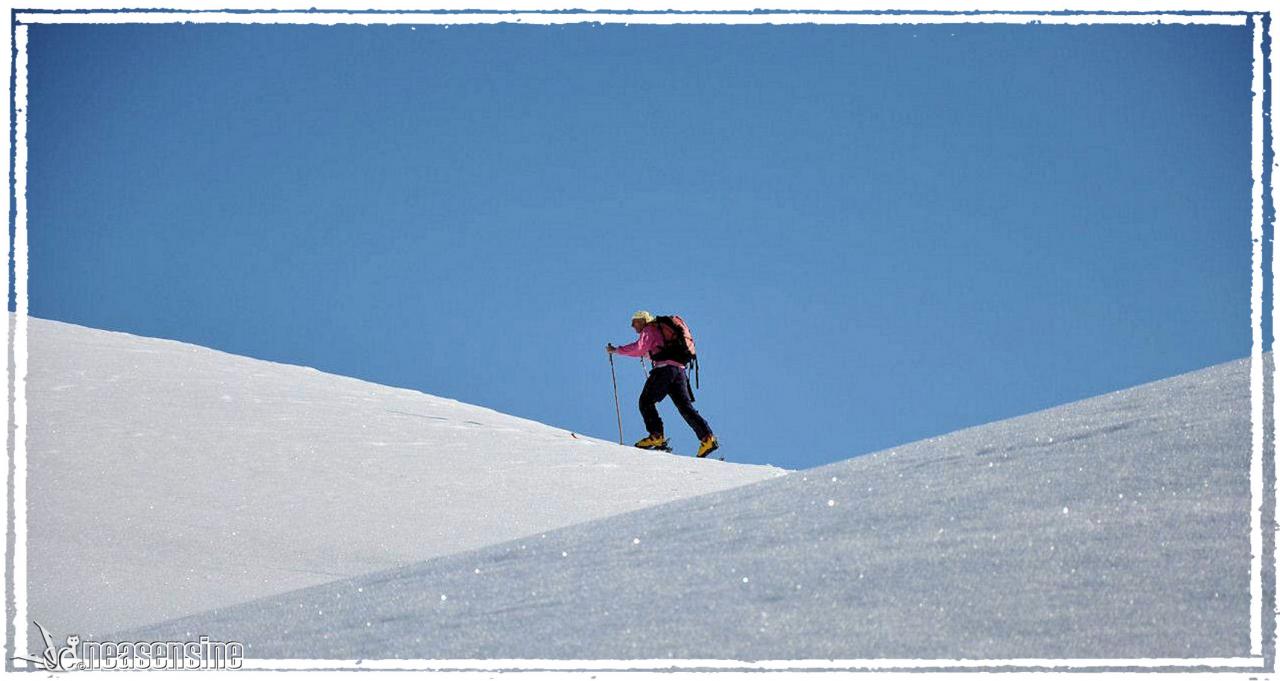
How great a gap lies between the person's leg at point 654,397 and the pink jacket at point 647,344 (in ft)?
0.38

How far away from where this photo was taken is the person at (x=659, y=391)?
11.4 meters

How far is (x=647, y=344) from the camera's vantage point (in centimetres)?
1155

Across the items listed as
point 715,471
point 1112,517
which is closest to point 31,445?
point 715,471

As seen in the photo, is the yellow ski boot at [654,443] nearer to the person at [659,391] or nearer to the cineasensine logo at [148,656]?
the person at [659,391]

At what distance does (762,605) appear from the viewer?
11.8 feet

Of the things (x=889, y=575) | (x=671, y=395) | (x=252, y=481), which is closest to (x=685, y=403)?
(x=671, y=395)

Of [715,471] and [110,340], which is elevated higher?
[110,340]

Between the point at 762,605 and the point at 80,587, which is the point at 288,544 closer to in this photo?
the point at 80,587

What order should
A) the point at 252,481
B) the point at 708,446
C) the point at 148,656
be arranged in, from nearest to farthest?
the point at 148,656, the point at 252,481, the point at 708,446

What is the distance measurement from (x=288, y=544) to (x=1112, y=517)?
4.55 m

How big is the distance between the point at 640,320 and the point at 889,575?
8.09 m

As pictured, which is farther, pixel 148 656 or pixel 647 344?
pixel 647 344

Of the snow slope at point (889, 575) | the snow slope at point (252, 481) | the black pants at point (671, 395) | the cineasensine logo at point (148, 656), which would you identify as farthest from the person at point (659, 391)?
the cineasensine logo at point (148, 656)

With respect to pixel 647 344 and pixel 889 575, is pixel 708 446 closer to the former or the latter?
pixel 647 344
